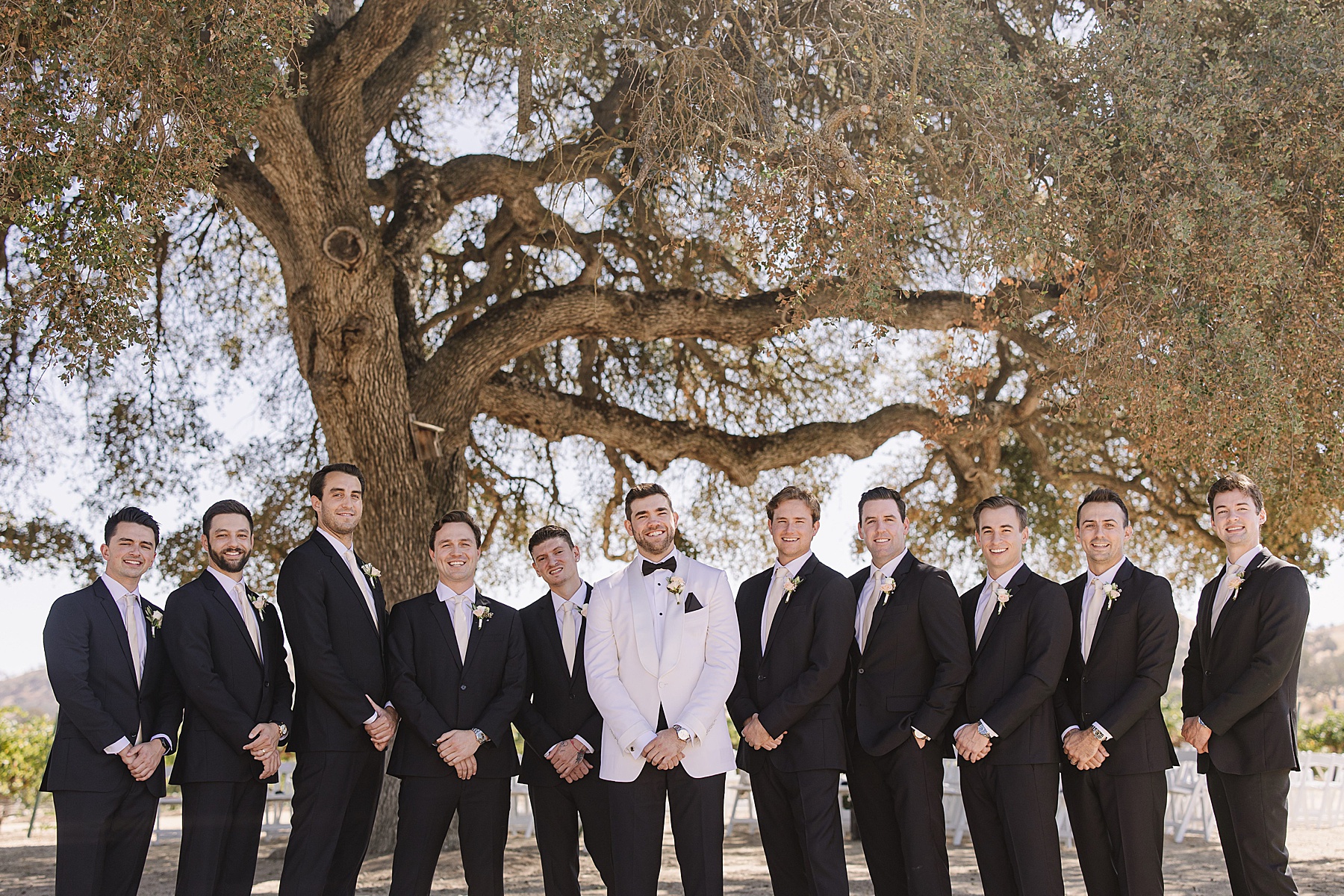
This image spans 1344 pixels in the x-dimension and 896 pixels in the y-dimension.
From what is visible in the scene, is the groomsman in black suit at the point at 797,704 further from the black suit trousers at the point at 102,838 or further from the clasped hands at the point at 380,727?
the black suit trousers at the point at 102,838

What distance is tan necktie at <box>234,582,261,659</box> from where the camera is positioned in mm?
5344

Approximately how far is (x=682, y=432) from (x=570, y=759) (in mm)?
5851

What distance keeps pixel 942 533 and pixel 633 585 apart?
31.6 feet

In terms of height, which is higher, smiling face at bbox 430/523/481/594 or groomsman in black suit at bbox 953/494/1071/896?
smiling face at bbox 430/523/481/594

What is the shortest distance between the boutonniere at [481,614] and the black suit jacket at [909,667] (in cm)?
175

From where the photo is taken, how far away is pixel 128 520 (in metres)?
5.32

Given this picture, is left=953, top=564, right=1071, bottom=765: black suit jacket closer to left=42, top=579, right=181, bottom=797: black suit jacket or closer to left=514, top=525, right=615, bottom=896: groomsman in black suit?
left=514, top=525, right=615, bottom=896: groomsman in black suit

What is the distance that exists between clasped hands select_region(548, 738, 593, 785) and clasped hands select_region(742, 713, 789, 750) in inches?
33.8

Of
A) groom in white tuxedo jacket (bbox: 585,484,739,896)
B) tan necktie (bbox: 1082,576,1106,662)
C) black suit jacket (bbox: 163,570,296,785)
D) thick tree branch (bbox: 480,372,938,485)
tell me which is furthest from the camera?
thick tree branch (bbox: 480,372,938,485)

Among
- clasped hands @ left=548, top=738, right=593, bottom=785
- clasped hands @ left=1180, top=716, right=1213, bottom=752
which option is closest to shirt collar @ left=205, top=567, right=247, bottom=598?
clasped hands @ left=548, top=738, right=593, bottom=785

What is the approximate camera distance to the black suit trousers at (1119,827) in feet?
16.1

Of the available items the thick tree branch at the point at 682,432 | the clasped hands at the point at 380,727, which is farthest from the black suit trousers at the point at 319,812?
the thick tree branch at the point at 682,432

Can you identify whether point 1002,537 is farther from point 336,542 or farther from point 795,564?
point 336,542

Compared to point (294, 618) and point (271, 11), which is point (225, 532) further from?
point (271, 11)
